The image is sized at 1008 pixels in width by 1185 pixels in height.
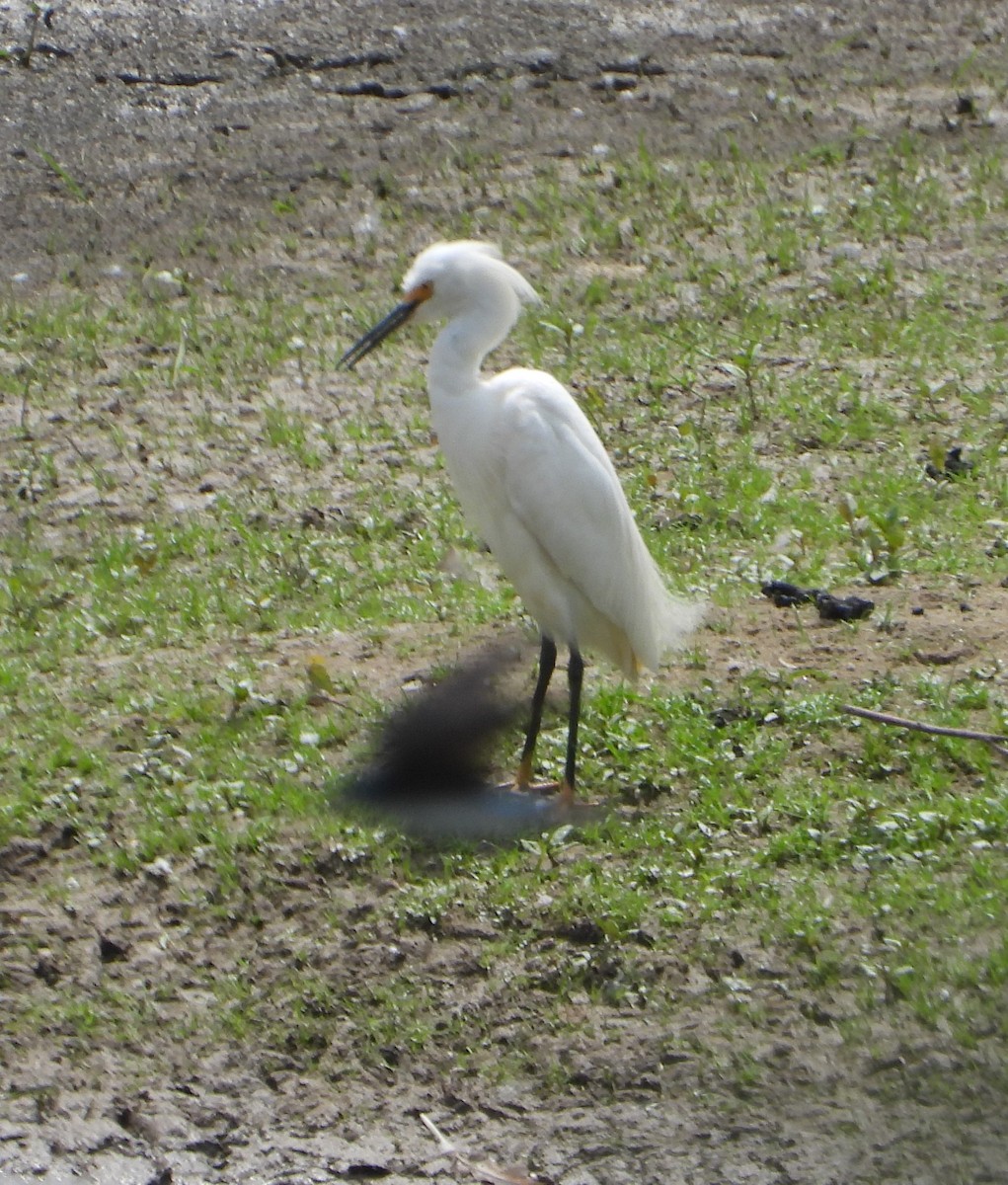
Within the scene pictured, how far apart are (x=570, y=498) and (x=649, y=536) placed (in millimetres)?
1317

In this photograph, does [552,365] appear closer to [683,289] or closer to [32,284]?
[683,289]

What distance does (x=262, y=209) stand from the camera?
8562 millimetres

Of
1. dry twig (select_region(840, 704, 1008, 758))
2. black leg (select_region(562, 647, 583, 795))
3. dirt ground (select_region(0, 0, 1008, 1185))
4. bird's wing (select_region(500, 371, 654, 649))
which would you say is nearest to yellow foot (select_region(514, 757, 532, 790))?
black leg (select_region(562, 647, 583, 795))

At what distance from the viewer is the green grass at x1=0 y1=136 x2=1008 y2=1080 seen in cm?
420

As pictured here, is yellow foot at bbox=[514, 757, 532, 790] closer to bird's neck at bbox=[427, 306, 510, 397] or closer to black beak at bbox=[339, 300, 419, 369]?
bird's neck at bbox=[427, 306, 510, 397]

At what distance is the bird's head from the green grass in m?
1.05

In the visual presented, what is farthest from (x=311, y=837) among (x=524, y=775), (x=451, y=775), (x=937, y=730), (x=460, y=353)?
(x=937, y=730)

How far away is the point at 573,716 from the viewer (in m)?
4.76

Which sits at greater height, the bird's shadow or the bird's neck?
the bird's neck

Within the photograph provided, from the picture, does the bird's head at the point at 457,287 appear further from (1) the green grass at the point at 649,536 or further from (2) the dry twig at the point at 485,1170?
(2) the dry twig at the point at 485,1170

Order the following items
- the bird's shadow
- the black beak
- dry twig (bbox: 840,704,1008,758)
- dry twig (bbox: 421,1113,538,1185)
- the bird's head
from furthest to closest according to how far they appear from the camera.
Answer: the black beak
the bird's head
the bird's shadow
dry twig (bbox: 840,704,1008,758)
dry twig (bbox: 421,1113,538,1185)

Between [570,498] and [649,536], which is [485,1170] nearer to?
[570,498]

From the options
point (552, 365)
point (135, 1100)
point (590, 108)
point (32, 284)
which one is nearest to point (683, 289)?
point (552, 365)

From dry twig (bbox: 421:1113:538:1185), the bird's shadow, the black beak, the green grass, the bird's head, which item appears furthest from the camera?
the black beak
